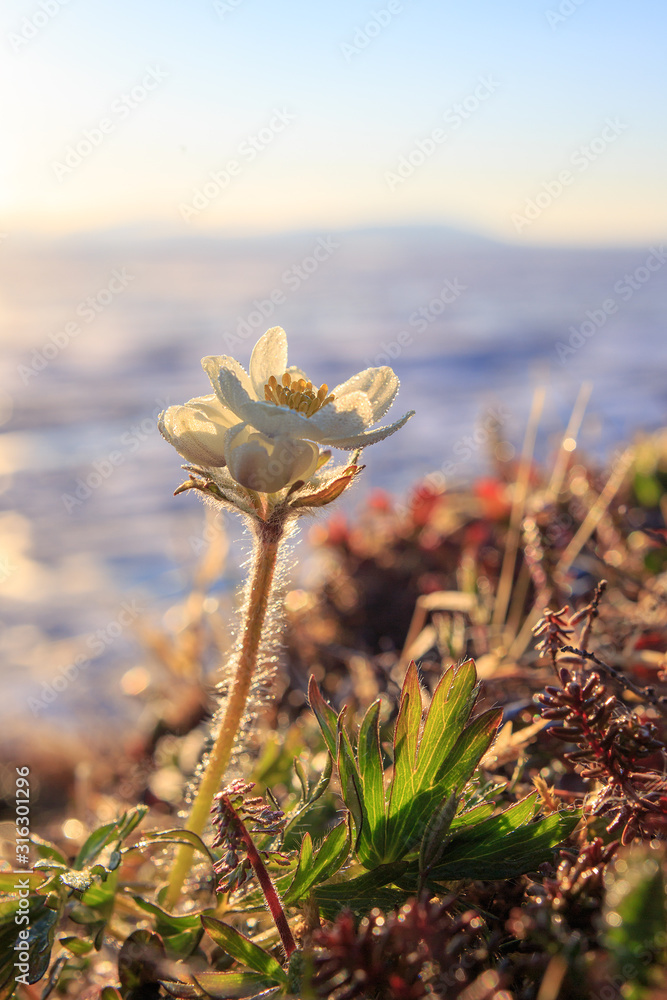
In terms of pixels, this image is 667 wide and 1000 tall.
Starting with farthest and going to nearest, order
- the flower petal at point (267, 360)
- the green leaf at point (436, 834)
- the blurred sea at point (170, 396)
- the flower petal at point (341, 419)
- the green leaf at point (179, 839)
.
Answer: the blurred sea at point (170, 396), the flower petal at point (267, 360), the green leaf at point (179, 839), the flower petal at point (341, 419), the green leaf at point (436, 834)

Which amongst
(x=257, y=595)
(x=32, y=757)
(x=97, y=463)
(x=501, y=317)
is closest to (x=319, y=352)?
(x=501, y=317)

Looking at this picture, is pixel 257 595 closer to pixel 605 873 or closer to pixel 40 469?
pixel 605 873

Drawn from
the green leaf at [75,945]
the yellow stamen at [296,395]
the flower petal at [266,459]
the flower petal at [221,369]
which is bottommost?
the green leaf at [75,945]

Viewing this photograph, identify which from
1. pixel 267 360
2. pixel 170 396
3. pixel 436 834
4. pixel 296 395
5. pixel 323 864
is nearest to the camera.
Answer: pixel 436 834

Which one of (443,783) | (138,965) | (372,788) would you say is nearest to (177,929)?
(138,965)

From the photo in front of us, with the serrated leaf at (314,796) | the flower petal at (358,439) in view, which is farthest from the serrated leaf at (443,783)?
the flower petal at (358,439)

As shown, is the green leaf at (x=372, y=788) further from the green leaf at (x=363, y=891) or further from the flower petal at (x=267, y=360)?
the flower petal at (x=267, y=360)

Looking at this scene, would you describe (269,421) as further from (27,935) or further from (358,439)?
(27,935)

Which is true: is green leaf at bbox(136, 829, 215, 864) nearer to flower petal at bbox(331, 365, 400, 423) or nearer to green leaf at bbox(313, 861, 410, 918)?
green leaf at bbox(313, 861, 410, 918)
